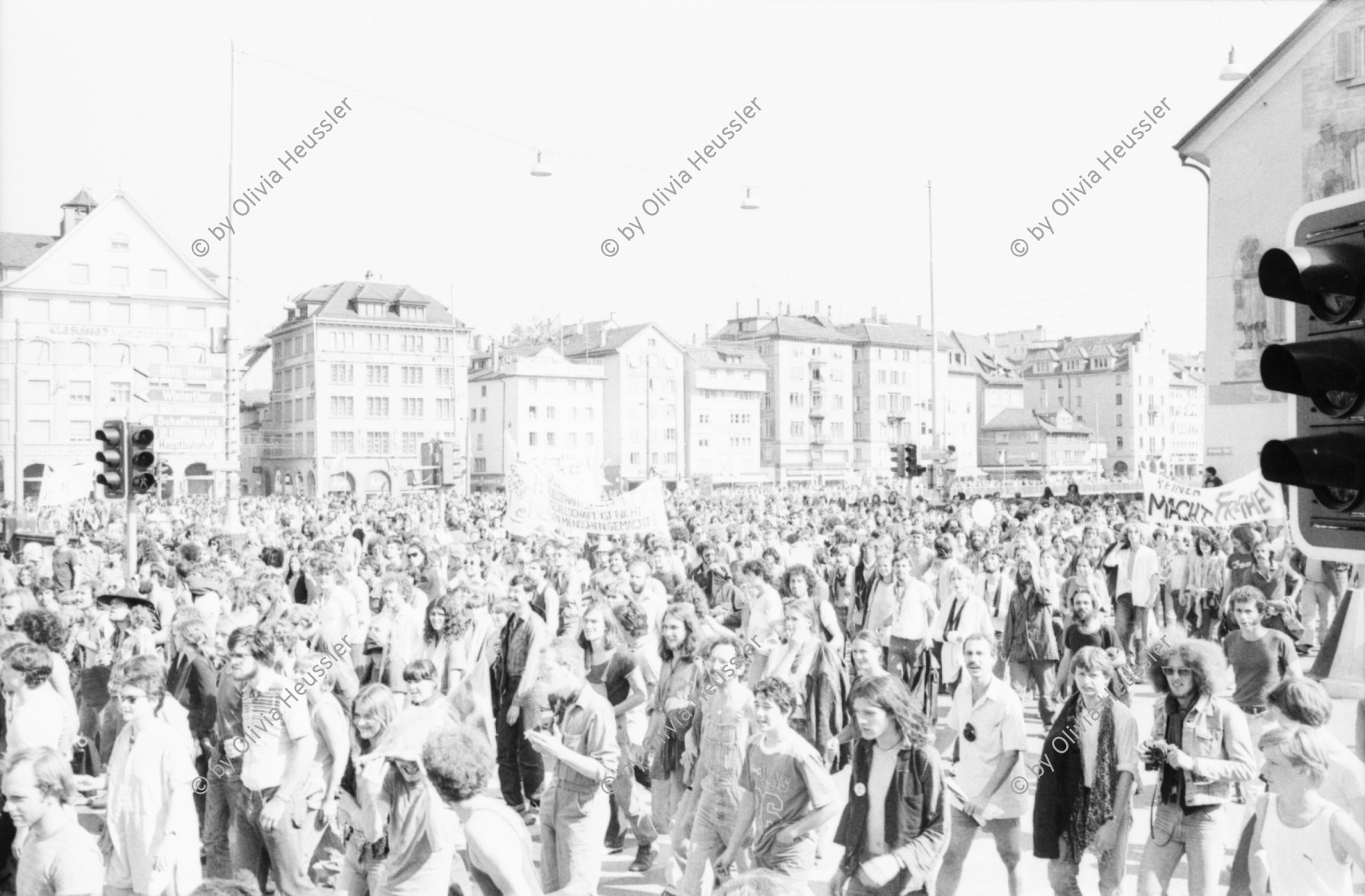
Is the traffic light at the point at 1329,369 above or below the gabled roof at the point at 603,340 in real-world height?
below

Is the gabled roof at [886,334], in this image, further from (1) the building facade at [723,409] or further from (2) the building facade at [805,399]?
(1) the building facade at [723,409]

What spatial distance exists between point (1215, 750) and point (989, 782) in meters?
0.99

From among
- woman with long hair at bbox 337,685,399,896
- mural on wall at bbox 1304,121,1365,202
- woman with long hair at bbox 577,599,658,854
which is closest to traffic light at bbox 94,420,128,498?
woman with long hair at bbox 577,599,658,854

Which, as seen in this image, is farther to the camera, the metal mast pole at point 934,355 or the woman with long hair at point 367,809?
the metal mast pole at point 934,355

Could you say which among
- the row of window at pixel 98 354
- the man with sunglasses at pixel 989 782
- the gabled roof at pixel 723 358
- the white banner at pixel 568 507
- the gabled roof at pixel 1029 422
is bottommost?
the man with sunglasses at pixel 989 782

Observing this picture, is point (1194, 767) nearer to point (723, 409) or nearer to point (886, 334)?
point (723, 409)

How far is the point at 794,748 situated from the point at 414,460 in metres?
83.5

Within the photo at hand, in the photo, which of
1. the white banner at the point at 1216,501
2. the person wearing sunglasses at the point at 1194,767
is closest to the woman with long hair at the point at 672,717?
the person wearing sunglasses at the point at 1194,767

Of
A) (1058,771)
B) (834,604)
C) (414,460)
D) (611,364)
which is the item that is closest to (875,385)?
(611,364)

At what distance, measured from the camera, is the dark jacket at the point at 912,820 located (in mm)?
5094

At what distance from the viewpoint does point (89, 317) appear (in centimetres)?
6762

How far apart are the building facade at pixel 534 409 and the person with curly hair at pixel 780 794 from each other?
264 feet

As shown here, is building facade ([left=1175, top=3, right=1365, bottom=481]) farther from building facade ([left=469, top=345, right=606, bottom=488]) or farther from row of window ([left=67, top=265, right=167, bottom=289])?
building facade ([left=469, top=345, right=606, bottom=488])

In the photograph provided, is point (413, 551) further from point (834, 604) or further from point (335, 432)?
point (335, 432)
